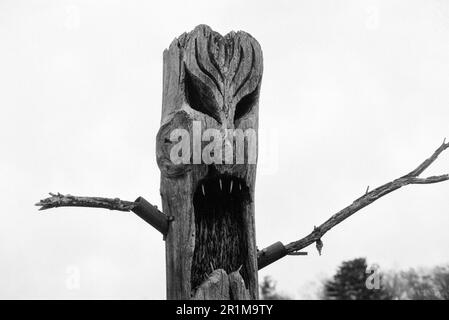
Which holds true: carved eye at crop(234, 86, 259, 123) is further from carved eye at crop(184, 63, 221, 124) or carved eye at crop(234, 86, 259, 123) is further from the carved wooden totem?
carved eye at crop(184, 63, 221, 124)

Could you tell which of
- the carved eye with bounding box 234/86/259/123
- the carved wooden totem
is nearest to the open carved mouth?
the carved wooden totem

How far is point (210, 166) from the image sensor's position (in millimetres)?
3934

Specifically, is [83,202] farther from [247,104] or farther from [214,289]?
[247,104]

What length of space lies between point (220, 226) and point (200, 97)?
1.00m

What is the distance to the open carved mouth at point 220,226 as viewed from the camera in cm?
407

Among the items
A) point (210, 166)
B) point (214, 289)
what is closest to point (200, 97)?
point (210, 166)

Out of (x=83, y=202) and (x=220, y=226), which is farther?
(x=220, y=226)

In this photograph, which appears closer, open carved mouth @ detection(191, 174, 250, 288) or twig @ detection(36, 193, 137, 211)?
twig @ detection(36, 193, 137, 211)

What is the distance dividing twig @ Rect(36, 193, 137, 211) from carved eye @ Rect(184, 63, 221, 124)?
35.9 inches

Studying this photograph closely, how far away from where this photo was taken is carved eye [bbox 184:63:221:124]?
417 centimetres
